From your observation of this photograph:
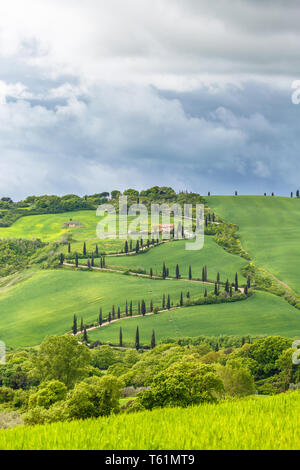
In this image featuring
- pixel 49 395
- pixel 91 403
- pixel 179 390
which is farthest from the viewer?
pixel 49 395

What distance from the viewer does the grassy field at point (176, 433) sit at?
14500 millimetres

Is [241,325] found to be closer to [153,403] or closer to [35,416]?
[35,416]

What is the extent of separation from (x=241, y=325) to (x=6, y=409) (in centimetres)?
11495

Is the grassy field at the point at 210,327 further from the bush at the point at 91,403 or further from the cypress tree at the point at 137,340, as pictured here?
the bush at the point at 91,403

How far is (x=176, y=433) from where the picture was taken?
15.6m

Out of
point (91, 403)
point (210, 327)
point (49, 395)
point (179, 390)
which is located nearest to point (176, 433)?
point (91, 403)

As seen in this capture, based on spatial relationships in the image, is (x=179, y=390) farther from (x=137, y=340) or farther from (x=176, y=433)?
(x=137, y=340)

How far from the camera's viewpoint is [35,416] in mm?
53156

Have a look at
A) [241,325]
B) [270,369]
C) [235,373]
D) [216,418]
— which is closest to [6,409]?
[235,373]

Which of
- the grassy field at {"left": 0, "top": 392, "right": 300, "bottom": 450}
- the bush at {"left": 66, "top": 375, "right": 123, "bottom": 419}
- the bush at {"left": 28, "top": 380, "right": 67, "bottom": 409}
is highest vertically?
the grassy field at {"left": 0, "top": 392, "right": 300, "bottom": 450}

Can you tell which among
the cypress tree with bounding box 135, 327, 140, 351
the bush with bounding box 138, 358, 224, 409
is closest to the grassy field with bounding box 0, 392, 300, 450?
the bush with bounding box 138, 358, 224, 409

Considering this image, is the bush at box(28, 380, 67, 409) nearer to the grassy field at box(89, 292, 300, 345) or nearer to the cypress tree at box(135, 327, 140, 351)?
the cypress tree at box(135, 327, 140, 351)

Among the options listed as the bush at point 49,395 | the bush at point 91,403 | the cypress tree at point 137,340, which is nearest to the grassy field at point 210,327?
the cypress tree at point 137,340

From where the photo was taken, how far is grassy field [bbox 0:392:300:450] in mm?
14500
